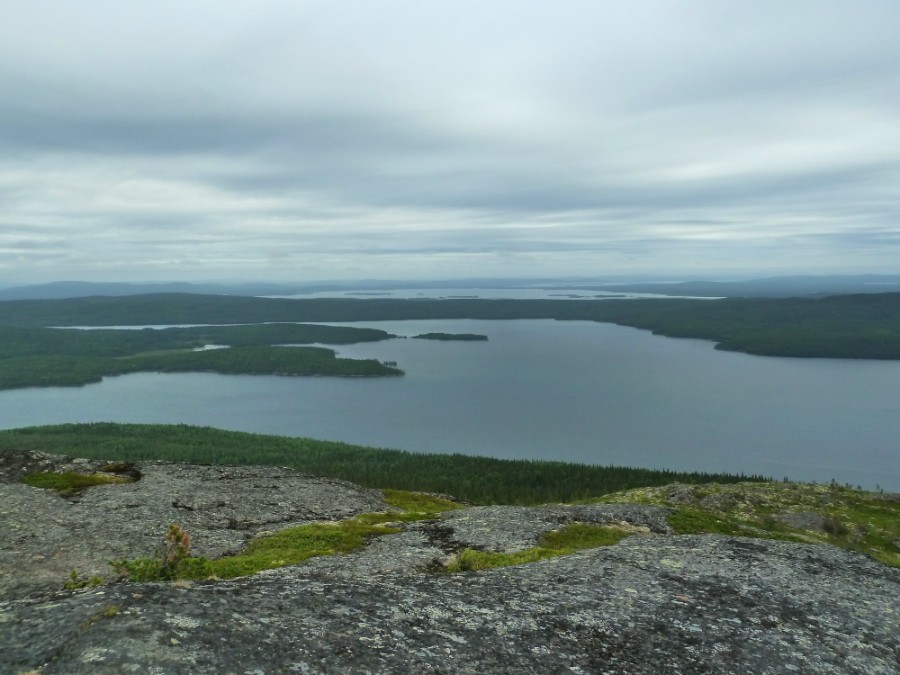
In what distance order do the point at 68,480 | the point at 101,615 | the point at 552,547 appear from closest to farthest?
the point at 101,615, the point at 552,547, the point at 68,480

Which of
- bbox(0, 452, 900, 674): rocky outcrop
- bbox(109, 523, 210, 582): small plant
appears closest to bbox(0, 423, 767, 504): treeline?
bbox(0, 452, 900, 674): rocky outcrop

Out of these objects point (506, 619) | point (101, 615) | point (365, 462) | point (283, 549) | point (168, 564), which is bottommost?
point (365, 462)

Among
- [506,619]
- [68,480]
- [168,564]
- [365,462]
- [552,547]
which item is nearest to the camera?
[506,619]

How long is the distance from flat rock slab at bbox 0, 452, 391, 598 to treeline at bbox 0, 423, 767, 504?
58619 millimetres

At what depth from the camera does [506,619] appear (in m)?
15.4

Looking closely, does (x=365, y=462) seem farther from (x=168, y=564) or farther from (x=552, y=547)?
(x=168, y=564)

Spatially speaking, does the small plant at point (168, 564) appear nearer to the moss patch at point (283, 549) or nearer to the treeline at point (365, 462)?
the moss patch at point (283, 549)

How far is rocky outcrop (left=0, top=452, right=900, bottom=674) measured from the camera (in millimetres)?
11289

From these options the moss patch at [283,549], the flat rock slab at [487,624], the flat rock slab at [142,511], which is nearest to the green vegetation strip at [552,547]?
the flat rock slab at [487,624]

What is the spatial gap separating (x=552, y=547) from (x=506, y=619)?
717 inches

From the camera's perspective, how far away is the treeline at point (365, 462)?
11275cm

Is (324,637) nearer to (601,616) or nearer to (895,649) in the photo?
(601,616)

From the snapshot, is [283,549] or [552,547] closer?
[283,549]

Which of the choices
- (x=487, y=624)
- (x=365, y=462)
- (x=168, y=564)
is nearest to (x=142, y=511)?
(x=168, y=564)
